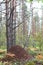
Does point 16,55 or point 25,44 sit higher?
point 16,55

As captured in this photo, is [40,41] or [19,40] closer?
[40,41]

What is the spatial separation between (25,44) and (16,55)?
11.1 metres

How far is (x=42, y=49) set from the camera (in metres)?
17.3

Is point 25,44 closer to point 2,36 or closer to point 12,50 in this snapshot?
point 2,36

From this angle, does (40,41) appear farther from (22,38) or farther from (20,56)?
(22,38)

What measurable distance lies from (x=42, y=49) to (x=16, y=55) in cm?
678

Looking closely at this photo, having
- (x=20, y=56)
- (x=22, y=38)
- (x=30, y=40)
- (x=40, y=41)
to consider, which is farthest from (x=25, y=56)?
(x=22, y=38)

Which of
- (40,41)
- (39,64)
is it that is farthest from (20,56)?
(40,41)

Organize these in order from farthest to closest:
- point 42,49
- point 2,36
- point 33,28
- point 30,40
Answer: point 33,28, point 2,36, point 30,40, point 42,49

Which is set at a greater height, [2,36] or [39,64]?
[39,64]

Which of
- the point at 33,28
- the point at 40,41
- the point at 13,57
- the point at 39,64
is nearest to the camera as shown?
the point at 39,64

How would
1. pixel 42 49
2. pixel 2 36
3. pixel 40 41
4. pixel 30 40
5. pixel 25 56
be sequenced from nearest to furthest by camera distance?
pixel 25 56 → pixel 40 41 → pixel 42 49 → pixel 30 40 → pixel 2 36

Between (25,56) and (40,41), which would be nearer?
(25,56)

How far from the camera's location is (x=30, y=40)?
71.2 feet
